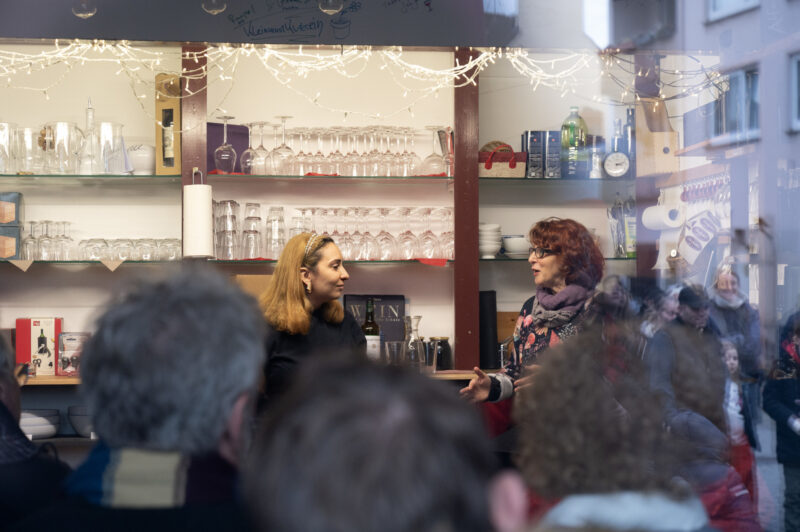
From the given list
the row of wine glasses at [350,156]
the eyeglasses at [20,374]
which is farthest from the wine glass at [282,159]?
the eyeglasses at [20,374]

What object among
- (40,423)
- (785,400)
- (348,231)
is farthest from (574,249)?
(40,423)

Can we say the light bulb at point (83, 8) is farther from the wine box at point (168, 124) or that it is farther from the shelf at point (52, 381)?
the shelf at point (52, 381)

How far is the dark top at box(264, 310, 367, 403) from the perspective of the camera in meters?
3.11

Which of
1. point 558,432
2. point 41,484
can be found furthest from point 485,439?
point 41,484

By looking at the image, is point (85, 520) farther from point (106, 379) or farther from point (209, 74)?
point (209, 74)

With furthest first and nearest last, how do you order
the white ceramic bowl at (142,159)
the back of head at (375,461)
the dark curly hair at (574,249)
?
the white ceramic bowl at (142,159) → the dark curly hair at (574,249) → the back of head at (375,461)

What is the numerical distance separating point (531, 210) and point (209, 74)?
1.73 meters

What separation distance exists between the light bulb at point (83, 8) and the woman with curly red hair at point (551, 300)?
1.75 m

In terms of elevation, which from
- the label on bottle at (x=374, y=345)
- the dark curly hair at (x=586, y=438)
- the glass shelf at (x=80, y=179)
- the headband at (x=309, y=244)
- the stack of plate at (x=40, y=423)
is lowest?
the stack of plate at (x=40, y=423)

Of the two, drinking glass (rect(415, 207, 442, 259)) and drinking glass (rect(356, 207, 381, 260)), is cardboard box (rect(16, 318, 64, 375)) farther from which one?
drinking glass (rect(415, 207, 442, 259))

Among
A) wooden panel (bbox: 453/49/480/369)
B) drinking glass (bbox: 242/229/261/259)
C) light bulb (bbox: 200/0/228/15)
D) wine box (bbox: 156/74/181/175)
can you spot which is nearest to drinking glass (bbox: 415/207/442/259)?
wooden panel (bbox: 453/49/480/369)

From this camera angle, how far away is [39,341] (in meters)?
4.06

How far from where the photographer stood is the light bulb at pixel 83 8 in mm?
2912

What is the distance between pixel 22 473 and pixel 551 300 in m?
1.91
